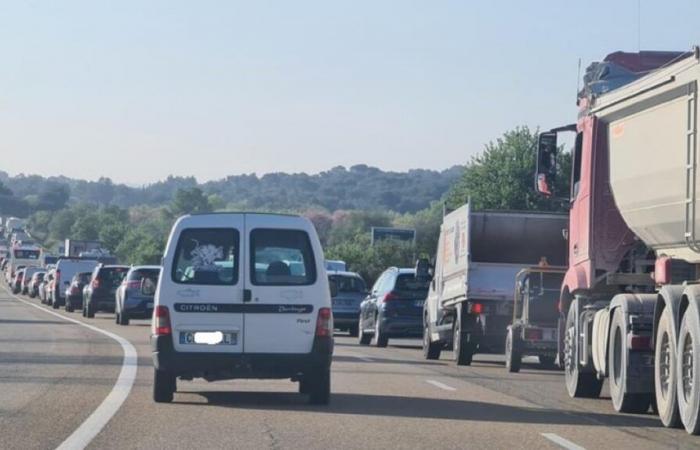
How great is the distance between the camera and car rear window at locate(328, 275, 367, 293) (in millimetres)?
38156

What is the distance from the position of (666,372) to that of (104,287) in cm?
3314

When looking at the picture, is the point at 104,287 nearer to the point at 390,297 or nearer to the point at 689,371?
the point at 390,297

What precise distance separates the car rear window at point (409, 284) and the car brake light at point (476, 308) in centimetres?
649

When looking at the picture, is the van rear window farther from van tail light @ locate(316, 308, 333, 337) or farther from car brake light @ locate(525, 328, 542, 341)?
car brake light @ locate(525, 328, 542, 341)

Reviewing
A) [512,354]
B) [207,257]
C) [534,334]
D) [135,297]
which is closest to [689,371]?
[207,257]

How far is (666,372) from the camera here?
1513 centimetres

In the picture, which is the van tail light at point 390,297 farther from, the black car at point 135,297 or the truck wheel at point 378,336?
the black car at point 135,297

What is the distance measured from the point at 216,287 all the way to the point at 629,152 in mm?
4573

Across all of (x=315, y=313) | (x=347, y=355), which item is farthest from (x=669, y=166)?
(x=347, y=355)

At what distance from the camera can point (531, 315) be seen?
22.2m

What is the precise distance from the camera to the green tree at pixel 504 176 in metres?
60.8

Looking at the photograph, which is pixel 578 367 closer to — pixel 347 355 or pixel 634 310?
pixel 634 310

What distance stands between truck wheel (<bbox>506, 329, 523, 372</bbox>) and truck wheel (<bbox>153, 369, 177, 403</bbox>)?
7414 millimetres

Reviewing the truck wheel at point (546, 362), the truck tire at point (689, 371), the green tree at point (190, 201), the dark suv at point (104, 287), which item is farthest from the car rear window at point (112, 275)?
the green tree at point (190, 201)
